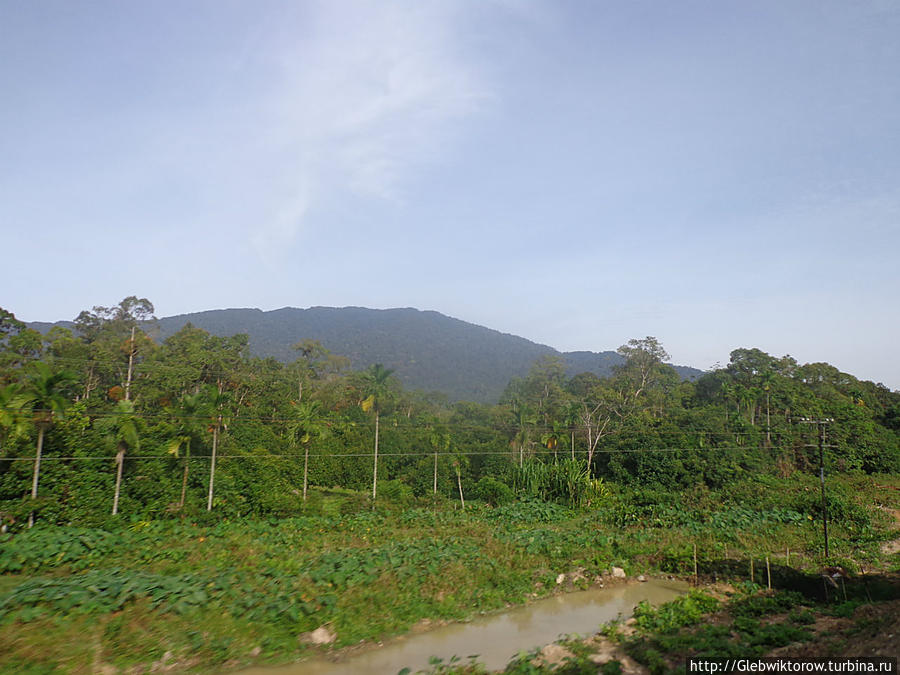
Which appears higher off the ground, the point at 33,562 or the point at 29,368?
the point at 29,368

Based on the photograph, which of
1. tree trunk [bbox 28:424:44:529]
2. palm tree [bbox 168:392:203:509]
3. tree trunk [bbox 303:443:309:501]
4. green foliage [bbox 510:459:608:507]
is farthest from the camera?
green foliage [bbox 510:459:608:507]

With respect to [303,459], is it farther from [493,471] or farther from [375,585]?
[375,585]

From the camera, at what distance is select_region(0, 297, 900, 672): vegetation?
36.8 ft

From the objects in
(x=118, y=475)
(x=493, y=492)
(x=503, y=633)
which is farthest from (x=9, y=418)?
(x=493, y=492)

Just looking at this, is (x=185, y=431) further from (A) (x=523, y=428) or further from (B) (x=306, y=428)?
(A) (x=523, y=428)

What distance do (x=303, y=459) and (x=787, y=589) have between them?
76.3 ft

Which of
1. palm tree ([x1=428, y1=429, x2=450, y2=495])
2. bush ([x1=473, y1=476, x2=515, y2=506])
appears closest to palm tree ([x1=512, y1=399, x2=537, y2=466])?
bush ([x1=473, y1=476, x2=515, y2=506])

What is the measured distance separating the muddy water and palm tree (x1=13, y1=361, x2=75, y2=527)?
1320 cm

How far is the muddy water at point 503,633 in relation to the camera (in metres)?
11.0

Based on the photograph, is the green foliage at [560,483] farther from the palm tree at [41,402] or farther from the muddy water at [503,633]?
the palm tree at [41,402]

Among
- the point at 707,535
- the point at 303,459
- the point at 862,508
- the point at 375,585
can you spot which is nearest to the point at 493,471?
the point at 303,459

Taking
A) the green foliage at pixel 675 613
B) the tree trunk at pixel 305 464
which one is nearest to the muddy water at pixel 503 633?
the green foliage at pixel 675 613

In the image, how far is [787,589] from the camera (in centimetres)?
1493

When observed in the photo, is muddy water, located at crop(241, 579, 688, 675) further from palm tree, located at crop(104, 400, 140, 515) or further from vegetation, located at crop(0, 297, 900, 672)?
palm tree, located at crop(104, 400, 140, 515)
